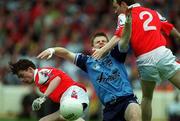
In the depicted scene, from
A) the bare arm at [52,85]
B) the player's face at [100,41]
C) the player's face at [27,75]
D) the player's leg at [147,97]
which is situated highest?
the player's face at [100,41]

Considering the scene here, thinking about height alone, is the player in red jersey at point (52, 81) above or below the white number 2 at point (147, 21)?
below

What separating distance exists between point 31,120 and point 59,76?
7737 millimetres

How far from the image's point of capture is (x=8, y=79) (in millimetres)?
21578

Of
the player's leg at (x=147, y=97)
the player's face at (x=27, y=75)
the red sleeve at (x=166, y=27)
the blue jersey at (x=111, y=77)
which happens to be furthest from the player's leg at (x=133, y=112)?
the player's face at (x=27, y=75)

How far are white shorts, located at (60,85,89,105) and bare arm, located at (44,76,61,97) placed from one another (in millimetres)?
238

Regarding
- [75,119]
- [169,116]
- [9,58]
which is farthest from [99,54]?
[9,58]

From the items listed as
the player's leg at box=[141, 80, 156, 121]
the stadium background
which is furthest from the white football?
the stadium background

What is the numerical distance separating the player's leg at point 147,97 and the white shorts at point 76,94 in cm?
94

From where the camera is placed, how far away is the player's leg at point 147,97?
496 inches

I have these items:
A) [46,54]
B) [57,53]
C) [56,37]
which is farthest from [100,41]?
[56,37]

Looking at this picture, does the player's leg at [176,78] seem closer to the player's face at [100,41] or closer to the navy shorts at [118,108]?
the navy shorts at [118,108]

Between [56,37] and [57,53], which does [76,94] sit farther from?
[56,37]

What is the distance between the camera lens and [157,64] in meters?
12.5

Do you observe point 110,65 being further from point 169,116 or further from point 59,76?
point 169,116
